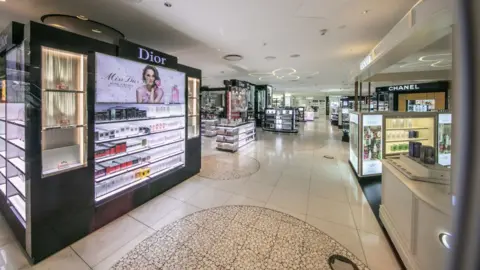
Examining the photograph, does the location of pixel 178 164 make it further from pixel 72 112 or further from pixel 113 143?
pixel 72 112

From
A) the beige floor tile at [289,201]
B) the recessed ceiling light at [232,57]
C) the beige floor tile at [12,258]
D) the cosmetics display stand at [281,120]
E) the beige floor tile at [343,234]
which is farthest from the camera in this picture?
the cosmetics display stand at [281,120]

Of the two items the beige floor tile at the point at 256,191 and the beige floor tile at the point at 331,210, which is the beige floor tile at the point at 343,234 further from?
the beige floor tile at the point at 256,191

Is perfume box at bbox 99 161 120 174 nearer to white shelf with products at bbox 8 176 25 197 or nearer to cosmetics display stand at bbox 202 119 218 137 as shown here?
white shelf with products at bbox 8 176 25 197

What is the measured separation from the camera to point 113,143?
10.1 ft

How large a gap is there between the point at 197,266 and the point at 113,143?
6.98 ft

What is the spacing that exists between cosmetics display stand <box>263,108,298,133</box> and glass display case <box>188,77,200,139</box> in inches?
325

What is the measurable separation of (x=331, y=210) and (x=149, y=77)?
3.51 metres

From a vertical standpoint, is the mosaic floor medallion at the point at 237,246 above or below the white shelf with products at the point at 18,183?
below

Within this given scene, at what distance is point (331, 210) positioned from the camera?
315 centimetres

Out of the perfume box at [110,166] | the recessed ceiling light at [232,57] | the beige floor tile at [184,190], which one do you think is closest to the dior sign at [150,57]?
the perfume box at [110,166]

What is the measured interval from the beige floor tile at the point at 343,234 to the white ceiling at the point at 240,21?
119 inches

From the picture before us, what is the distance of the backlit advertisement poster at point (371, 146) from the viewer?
445 centimetres

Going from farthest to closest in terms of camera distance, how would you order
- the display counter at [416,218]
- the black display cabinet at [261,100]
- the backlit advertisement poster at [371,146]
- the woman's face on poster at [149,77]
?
the black display cabinet at [261,100]
the backlit advertisement poster at [371,146]
the woman's face on poster at [149,77]
the display counter at [416,218]

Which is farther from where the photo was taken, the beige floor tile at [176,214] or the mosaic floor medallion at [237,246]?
the beige floor tile at [176,214]
